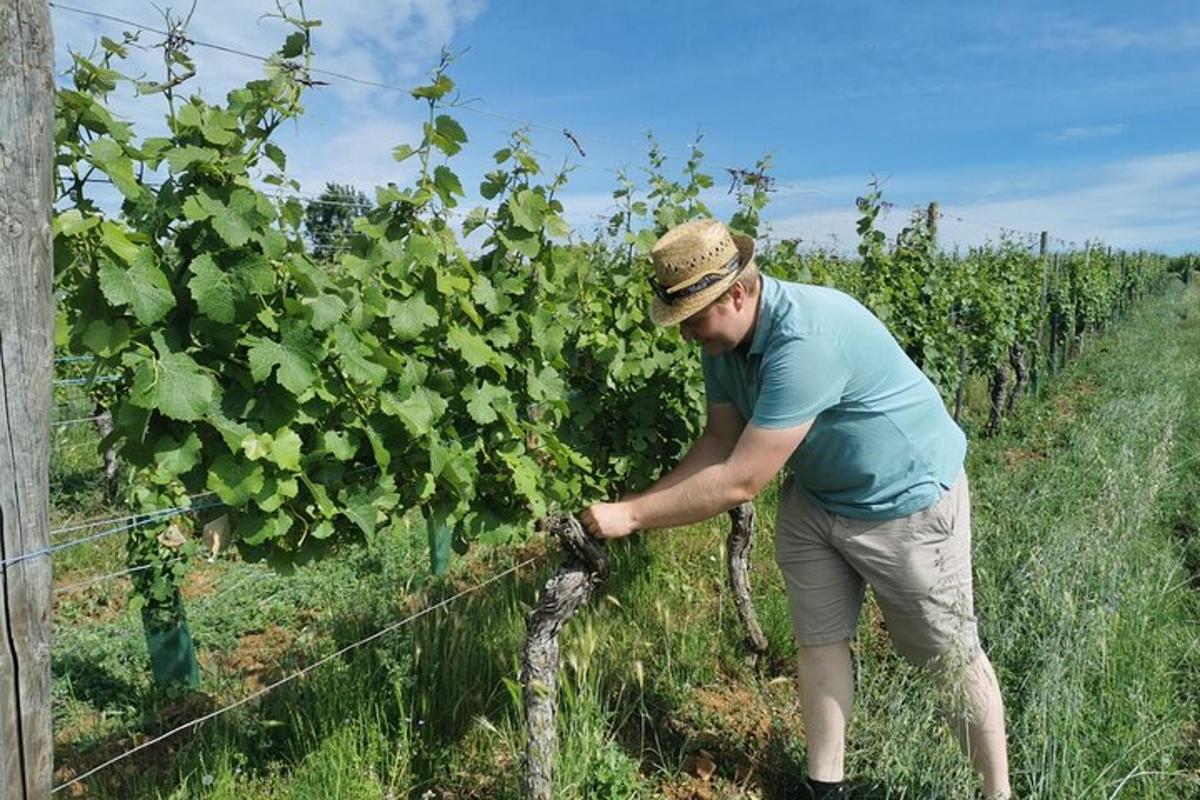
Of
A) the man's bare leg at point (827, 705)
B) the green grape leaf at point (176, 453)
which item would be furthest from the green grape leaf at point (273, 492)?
the man's bare leg at point (827, 705)

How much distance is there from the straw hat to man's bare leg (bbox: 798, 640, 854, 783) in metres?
1.19

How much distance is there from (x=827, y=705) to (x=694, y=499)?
86cm

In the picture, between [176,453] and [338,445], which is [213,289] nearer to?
[176,453]

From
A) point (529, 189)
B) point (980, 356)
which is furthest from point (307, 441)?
point (980, 356)

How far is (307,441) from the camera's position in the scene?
2.09 meters

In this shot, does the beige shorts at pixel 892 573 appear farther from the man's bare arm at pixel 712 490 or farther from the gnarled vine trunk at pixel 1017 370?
the gnarled vine trunk at pixel 1017 370

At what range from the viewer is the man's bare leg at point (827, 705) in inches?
104

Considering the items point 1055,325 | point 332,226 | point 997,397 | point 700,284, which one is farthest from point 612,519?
point 1055,325

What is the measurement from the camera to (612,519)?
94.0 inches

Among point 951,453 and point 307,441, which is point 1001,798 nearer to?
point 951,453

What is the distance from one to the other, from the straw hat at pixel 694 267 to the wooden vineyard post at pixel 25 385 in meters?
1.39

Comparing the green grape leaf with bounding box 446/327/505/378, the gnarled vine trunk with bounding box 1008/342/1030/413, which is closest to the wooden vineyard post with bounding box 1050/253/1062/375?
the gnarled vine trunk with bounding box 1008/342/1030/413

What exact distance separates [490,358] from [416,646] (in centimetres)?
131

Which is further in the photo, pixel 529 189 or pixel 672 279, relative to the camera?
pixel 529 189
